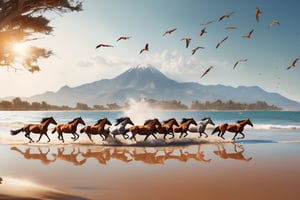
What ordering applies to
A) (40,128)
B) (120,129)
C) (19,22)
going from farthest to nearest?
(120,129) < (40,128) < (19,22)

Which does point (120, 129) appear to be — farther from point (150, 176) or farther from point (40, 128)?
point (150, 176)

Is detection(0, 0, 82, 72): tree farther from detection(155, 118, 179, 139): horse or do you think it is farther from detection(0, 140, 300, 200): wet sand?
detection(155, 118, 179, 139): horse

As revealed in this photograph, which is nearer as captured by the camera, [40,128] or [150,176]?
[150,176]

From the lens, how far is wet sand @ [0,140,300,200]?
8.09 meters

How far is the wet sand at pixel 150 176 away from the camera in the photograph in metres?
8.09

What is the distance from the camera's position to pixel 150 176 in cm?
1038

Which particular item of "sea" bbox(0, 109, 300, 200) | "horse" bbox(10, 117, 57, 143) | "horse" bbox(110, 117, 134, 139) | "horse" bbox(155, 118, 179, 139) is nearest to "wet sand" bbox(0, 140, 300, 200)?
"sea" bbox(0, 109, 300, 200)

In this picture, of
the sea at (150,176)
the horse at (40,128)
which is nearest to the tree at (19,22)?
the sea at (150,176)

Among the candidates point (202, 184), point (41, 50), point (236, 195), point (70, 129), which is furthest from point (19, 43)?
point (70, 129)

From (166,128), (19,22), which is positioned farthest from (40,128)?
(19,22)

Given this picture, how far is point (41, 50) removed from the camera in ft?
42.4

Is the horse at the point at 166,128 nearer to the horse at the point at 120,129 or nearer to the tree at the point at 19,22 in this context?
the horse at the point at 120,129

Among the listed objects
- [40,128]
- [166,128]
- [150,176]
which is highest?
[166,128]

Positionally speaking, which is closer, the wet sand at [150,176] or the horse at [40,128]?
the wet sand at [150,176]
